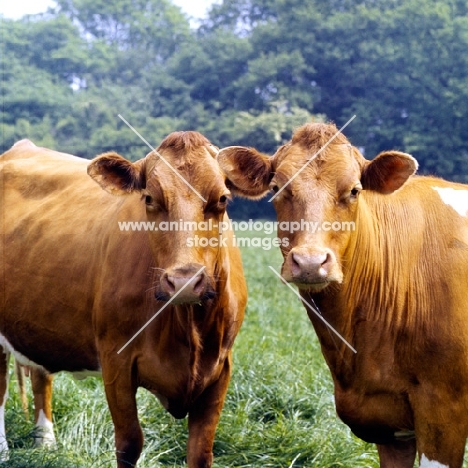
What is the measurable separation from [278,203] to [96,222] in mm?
1733

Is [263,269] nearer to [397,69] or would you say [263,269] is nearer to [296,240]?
[296,240]

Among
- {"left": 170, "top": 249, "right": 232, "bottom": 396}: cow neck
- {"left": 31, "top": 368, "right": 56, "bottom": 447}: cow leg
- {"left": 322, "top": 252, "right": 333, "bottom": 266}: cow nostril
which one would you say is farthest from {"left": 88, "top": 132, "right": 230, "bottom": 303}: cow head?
{"left": 31, "top": 368, "right": 56, "bottom": 447}: cow leg

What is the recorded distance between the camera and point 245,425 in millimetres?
5219

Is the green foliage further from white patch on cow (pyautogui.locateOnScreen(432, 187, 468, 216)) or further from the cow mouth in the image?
the cow mouth

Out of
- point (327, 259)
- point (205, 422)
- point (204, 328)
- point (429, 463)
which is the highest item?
point (327, 259)

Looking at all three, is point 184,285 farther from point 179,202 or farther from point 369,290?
point 369,290

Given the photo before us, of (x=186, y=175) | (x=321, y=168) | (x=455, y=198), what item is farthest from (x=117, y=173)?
(x=455, y=198)

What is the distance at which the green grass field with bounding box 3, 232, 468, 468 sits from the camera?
4762 mm

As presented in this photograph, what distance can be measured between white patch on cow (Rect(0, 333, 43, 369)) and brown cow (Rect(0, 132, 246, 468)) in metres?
0.09

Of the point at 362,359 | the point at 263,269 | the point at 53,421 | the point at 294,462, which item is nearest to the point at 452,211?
the point at 362,359

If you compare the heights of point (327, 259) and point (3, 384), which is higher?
point (327, 259)

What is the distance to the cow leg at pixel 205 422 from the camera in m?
4.42

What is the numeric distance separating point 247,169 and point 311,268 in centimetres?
97

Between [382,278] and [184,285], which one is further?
[382,278]
